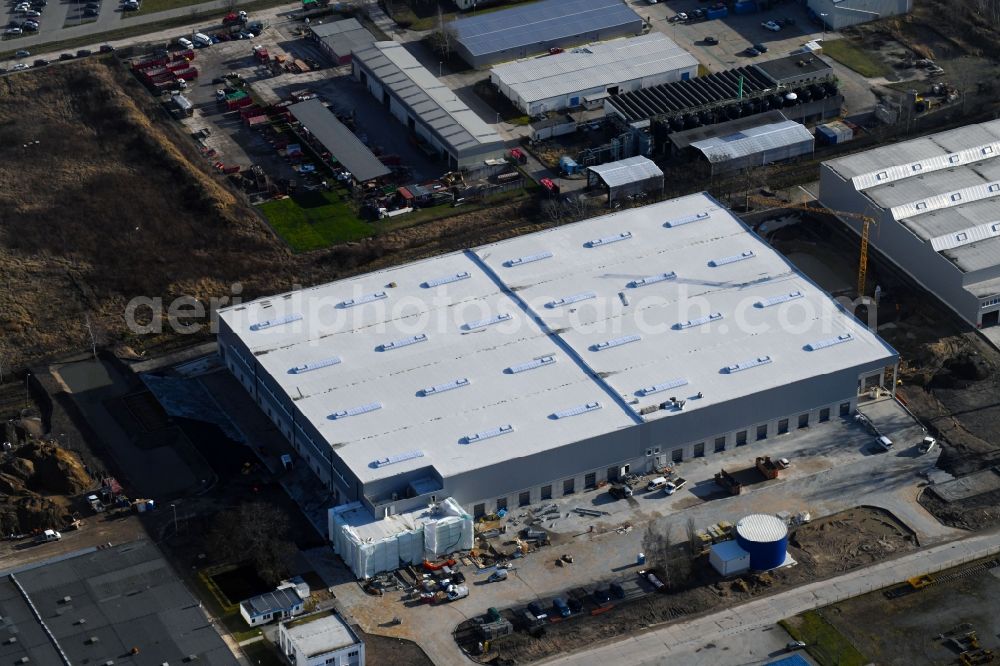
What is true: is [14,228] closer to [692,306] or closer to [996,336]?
[692,306]

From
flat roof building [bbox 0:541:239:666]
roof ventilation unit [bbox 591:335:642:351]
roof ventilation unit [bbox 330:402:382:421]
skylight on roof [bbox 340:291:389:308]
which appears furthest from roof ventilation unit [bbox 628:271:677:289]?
flat roof building [bbox 0:541:239:666]

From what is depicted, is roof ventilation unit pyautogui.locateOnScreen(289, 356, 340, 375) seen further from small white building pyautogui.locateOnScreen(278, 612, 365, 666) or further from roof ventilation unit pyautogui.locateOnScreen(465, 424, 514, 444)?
small white building pyautogui.locateOnScreen(278, 612, 365, 666)

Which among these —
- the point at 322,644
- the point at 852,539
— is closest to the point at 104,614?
the point at 322,644

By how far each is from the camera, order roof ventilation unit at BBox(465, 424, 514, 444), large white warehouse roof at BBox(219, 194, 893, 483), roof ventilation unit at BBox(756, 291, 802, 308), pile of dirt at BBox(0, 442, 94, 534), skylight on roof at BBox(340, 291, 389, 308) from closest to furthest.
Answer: pile of dirt at BBox(0, 442, 94, 534) < roof ventilation unit at BBox(465, 424, 514, 444) < large white warehouse roof at BBox(219, 194, 893, 483) < roof ventilation unit at BBox(756, 291, 802, 308) < skylight on roof at BBox(340, 291, 389, 308)

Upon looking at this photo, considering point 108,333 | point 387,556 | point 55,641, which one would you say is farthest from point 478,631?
point 108,333

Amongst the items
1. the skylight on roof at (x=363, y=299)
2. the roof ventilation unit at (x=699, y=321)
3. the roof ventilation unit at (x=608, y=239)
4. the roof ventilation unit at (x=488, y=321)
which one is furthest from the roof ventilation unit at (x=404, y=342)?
the roof ventilation unit at (x=699, y=321)

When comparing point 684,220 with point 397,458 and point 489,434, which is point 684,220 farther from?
point 397,458
